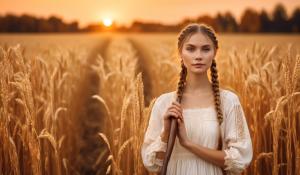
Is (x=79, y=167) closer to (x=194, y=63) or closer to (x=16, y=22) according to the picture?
(x=194, y=63)

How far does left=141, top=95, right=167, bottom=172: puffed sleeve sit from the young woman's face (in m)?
0.21

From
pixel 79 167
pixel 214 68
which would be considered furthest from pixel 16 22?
pixel 214 68

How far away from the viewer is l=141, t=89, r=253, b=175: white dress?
2.13 meters

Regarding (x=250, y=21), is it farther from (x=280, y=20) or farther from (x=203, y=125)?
(x=203, y=125)

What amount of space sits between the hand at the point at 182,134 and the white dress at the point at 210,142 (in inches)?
3.3

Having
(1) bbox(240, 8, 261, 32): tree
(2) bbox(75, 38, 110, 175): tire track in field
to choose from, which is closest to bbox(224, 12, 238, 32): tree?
(1) bbox(240, 8, 261, 32): tree

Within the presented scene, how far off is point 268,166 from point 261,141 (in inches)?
9.3

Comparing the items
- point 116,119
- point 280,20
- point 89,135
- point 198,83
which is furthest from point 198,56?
point 280,20

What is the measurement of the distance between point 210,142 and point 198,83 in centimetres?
24

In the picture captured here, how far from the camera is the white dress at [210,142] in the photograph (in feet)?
7.00

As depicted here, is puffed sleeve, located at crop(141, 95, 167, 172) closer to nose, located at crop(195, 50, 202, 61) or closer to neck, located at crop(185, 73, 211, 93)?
neck, located at crop(185, 73, 211, 93)

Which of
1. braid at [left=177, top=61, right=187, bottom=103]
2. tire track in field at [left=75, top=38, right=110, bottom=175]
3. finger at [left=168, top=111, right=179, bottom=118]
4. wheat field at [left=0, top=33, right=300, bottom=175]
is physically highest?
braid at [left=177, top=61, right=187, bottom=103]

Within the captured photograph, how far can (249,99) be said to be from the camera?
381 cm

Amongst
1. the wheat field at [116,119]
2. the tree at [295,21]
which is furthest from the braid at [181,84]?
the tree at [295,21]
